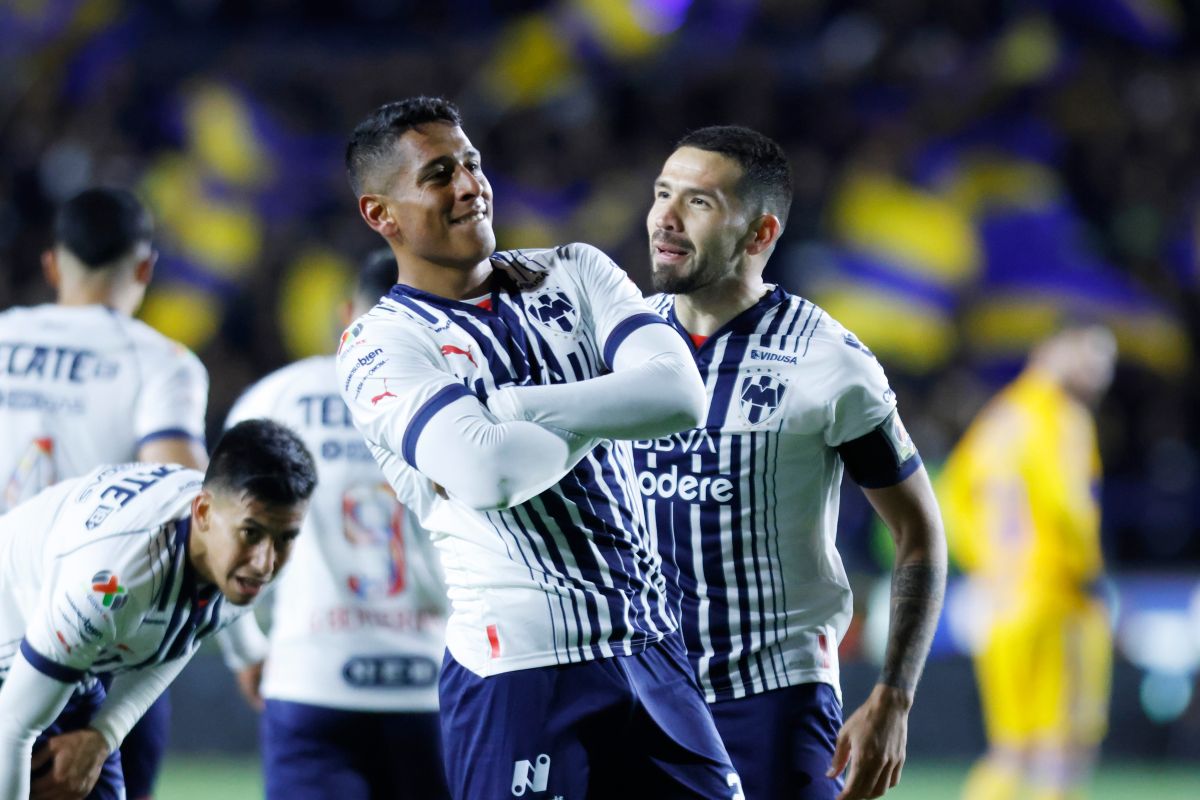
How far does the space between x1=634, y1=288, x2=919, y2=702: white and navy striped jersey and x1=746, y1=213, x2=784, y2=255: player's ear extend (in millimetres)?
261

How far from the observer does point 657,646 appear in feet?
10.2

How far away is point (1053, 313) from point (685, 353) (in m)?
10.2

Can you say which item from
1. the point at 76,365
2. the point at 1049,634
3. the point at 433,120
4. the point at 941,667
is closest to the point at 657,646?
the point at 433,120

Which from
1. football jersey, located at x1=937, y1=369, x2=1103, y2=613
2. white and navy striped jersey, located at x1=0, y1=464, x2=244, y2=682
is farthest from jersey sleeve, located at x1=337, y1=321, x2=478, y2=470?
football jersey, located at x1=937, y1=369, x2=1103, y2=613

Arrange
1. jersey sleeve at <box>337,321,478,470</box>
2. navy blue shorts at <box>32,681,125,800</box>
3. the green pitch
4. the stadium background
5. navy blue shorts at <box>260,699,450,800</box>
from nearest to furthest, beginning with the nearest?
jersey sleeve at <box>337,321,478,470</box> → navy blue shorts at <box>32,681,125,800</box> → navy blue shorts at <box>260,699,450,800</box> → the green pitch → the stadium background

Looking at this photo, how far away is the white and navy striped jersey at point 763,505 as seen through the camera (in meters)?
3.59

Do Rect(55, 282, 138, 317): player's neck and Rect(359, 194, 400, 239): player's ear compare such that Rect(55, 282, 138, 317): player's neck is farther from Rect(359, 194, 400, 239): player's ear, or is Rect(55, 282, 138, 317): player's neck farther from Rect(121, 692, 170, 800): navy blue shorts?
Rect(359, 194, 400, 239): player's ear

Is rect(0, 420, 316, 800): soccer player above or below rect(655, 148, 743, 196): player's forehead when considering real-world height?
below

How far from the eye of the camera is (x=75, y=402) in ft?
15.1

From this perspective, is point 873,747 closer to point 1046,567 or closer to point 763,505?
point 763,505

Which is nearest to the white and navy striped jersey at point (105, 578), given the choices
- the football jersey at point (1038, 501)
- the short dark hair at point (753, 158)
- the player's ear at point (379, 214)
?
the player's ear at point (379, 214)

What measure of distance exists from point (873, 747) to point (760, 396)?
797 mm

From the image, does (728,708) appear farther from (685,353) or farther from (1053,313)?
(1053,313)

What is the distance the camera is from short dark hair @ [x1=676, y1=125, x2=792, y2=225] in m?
3.79
